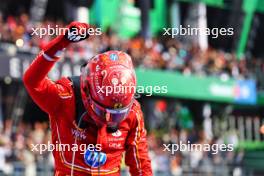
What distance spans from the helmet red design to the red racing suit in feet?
0.75

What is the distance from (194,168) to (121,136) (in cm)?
1092

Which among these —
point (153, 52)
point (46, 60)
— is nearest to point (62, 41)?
point (46, 60)

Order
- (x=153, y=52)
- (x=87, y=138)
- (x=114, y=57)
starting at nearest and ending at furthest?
1. (x=114, y=57)
2. (x=87, y=138)
3. (x=153, y=52)

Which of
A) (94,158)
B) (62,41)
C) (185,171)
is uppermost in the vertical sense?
(62,41)

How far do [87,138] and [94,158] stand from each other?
0.63 feet

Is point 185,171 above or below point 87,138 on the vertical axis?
below

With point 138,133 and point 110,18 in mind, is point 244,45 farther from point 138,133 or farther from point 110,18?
point 138,133

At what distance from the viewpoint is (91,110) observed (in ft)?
14.5

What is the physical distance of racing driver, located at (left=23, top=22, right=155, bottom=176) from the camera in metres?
4.10

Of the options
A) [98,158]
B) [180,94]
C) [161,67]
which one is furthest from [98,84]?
[180,94]

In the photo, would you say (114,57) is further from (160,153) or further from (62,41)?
(160,153)

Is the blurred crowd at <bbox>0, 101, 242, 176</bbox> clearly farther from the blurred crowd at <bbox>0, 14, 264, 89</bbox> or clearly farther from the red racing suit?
the red racing suit

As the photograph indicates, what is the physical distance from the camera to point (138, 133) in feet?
15.9

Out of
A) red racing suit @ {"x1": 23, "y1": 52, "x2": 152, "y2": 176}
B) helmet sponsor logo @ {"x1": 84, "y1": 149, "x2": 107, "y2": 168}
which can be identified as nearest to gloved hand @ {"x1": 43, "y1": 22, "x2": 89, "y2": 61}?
red racing suit @ {"x1": 23, "y1": 52, "x2": 152, "y2": 176}
